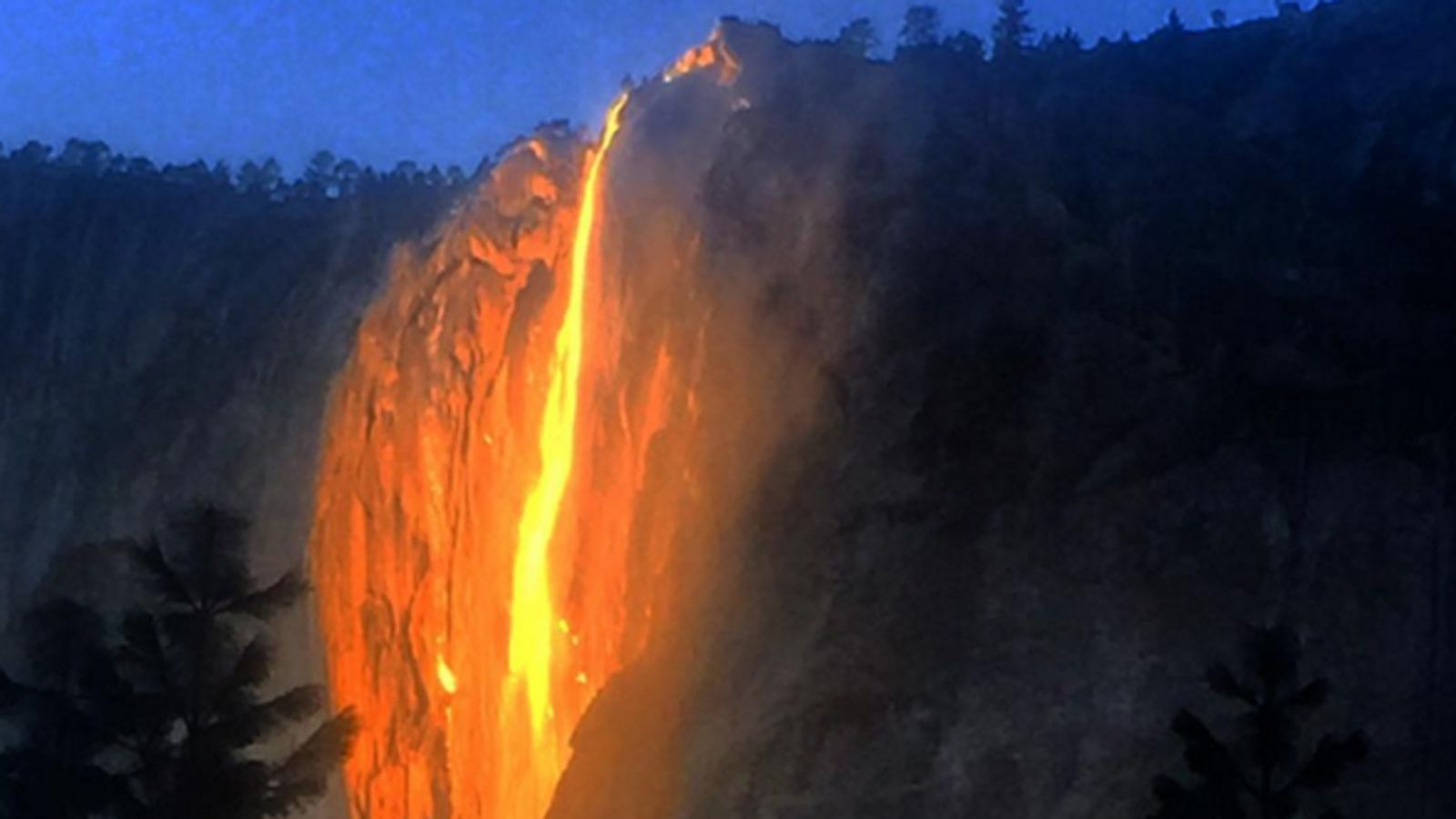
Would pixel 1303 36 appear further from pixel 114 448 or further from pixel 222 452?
pixel 114 448

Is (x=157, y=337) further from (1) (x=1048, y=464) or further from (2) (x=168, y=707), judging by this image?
(2) (x=168, y=707)

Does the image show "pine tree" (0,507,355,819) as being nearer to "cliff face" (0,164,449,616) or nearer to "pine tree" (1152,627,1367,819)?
"pine tree" (1152,627,1367,819)

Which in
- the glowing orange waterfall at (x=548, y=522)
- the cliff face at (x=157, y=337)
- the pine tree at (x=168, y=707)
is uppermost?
the cliff face at (x=157, y=337)

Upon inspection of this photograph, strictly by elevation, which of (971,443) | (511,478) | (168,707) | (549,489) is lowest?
(168,707)

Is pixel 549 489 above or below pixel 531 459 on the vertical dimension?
below

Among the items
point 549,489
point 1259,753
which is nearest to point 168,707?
point 1259,753

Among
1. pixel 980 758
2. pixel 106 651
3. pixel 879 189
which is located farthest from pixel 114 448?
pixel 106 651

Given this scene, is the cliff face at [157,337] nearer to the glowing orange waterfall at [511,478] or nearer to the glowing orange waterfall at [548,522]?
the glowing orange waterfall at [511,478]

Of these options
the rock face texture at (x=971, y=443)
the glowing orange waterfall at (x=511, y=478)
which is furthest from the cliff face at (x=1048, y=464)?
the glowing orange waterfall at (x=511, y=478)
